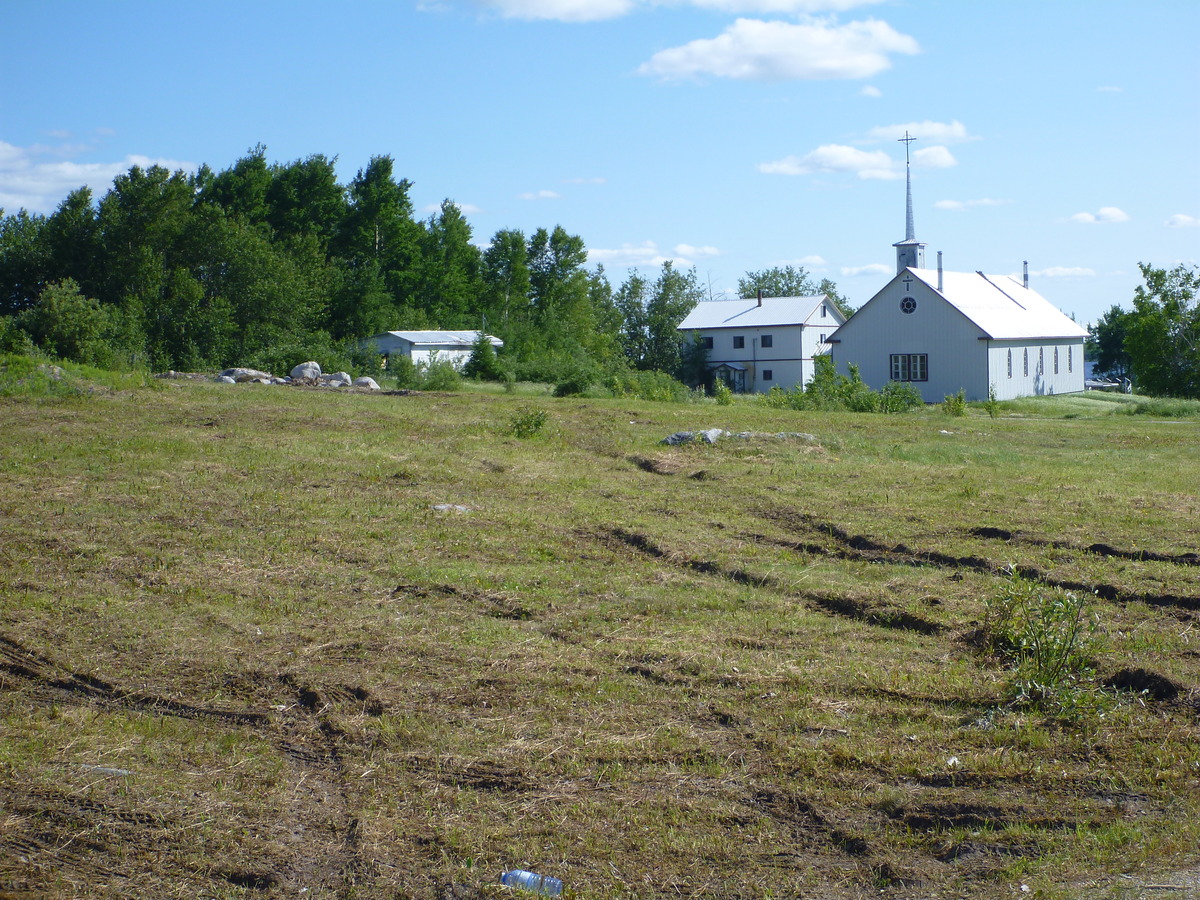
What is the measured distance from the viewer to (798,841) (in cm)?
403

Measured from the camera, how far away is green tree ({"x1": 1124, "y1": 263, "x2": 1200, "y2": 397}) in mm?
42750

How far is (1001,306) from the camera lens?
4328 centimetres

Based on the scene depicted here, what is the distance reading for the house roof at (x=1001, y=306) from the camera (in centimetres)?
3984

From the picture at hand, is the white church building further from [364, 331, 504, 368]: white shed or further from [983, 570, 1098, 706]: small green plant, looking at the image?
[983, 570, 1098, 706]: small green plant

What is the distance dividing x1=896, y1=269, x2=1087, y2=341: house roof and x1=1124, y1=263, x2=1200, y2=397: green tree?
3.13m

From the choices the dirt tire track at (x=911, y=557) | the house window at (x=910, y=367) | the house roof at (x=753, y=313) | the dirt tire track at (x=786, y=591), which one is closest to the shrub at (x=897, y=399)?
the house window at (x=910, y=367)

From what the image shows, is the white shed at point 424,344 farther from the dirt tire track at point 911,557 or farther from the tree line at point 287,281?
the dirt tire track at point 911,557

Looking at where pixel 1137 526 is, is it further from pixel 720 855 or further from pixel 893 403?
pixel 893 403

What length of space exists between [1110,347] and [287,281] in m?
62.0

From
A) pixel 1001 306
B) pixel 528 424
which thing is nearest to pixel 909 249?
pixel 1001 306

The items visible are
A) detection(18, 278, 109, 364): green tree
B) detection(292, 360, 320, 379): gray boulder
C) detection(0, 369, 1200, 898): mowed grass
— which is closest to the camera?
detection(0, 369, 1200, 898): mowed grass

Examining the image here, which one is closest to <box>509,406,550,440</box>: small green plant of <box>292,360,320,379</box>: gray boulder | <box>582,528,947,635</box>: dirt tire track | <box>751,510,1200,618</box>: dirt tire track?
<box>751,510,1200,618</box>: dirt tire track

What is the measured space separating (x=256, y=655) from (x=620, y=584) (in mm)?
2896

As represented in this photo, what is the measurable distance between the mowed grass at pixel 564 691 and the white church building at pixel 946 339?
2911cm
